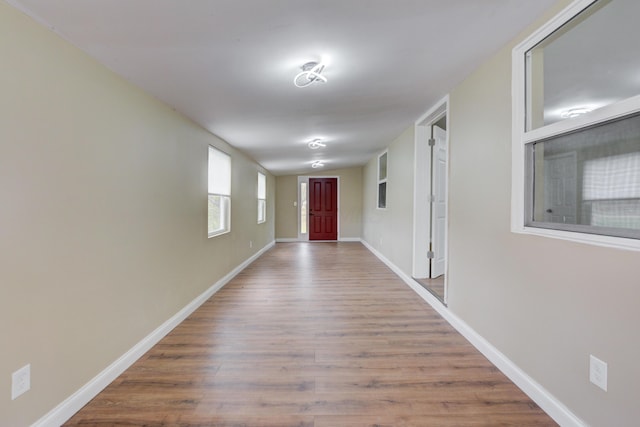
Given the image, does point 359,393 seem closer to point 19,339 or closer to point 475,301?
point 475,301

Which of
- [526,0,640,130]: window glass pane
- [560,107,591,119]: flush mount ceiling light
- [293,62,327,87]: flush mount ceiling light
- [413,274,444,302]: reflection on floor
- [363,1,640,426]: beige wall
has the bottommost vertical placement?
[413,274,444,302]: reflection on floor

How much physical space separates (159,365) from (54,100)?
1.73 m

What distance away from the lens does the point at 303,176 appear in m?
8.55

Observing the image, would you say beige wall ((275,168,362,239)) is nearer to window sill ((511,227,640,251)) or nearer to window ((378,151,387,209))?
window ((378,151,387,209))

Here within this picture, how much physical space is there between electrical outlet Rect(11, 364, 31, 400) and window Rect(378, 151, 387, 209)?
16.5 ft

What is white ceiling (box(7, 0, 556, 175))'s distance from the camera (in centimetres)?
134

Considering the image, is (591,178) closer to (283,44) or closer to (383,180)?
(283,44)

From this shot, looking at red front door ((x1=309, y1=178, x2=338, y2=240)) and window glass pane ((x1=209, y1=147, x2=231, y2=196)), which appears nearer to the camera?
window glass pane ((x1=209, y1=147, x2=231, y2=196))

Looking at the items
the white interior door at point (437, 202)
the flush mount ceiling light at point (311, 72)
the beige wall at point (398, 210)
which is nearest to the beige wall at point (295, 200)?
the beige wall at point (398, 210)

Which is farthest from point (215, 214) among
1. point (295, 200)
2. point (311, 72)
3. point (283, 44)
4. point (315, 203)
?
point (315, 203)

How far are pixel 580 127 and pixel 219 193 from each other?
365cm

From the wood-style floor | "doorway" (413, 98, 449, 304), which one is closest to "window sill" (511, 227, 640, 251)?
the wood-style floor

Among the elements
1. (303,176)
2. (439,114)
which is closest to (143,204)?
(439,114)

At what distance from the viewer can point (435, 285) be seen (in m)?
3.50
